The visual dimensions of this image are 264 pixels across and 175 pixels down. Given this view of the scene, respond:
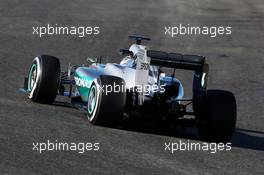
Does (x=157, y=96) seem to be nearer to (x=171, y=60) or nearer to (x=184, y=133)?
(x=171, y=60)

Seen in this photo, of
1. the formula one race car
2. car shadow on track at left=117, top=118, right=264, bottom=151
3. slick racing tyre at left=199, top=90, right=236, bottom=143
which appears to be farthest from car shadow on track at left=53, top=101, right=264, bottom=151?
slick racing tyre at left=199, top=90, right=236, bottom=143

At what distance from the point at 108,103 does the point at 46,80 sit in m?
1.81

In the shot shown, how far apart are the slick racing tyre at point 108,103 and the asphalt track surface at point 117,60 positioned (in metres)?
0.16

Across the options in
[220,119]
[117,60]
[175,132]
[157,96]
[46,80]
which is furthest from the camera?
[117,60]

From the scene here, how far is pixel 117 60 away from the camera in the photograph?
20141 millimetres

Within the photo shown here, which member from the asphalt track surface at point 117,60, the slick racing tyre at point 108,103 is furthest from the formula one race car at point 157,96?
the asphalt track surface at point 117,60

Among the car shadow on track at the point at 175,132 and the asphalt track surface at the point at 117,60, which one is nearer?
the asphalt track surface at the point at 117,60

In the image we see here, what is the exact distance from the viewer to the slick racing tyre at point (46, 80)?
13.2 meters

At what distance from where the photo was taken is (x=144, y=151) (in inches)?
422

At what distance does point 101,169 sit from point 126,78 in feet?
10.5

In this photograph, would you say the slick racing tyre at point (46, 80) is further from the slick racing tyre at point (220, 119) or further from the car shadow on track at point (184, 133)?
the slick racing tyre at point (220, 119)

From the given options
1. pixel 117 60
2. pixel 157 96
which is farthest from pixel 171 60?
pixel 117 60

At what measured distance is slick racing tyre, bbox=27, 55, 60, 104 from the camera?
13.2 meters

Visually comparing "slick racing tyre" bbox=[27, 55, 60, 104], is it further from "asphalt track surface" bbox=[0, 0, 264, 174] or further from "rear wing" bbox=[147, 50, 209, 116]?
A: "rear wing" bbox=[147, 50, 209, 116]
